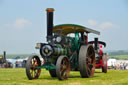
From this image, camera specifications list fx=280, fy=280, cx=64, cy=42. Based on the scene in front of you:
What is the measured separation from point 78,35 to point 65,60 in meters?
2.52

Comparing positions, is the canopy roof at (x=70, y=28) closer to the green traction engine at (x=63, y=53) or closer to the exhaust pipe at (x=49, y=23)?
the green traction engine at (x=63, y=53)

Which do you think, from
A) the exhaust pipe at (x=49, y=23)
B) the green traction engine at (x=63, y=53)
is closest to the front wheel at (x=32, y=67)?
the green traction engine at (x=63, y=53)

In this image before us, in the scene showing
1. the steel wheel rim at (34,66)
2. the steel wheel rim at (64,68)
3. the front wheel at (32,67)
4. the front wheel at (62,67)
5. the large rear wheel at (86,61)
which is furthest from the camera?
the large rear wheel at (86,61)

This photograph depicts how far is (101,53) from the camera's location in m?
20.5

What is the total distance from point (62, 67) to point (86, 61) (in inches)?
83.2

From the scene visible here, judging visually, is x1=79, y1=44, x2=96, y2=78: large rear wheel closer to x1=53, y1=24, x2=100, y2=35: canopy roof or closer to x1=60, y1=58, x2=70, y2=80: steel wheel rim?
x1=53, y1=24, x2=100, y2=35: canopy roof

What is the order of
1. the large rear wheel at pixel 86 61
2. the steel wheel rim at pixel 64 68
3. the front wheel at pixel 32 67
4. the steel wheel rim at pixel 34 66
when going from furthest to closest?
the large rear wheel at pixel 86 61, the steel wheel rim at pixel 34 66, the front wheel at pixel 32 67, the steel wheel rim at pixel 64 68

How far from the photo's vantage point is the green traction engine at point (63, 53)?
467 inches

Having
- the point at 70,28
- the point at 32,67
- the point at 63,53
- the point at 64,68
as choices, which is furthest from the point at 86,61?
the point at 32,67

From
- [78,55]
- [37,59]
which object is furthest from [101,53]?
[37,59]

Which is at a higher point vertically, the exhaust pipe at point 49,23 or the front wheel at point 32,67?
the exhaust pipe at point 49,23

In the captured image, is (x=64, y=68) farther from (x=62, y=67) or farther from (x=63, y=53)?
(x=63, y=53)

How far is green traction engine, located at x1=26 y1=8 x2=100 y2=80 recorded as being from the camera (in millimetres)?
11866

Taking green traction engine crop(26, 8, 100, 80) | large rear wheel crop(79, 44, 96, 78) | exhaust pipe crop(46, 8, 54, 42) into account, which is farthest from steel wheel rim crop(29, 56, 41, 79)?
large rear wheel crop(79, 44, 96, 78)
